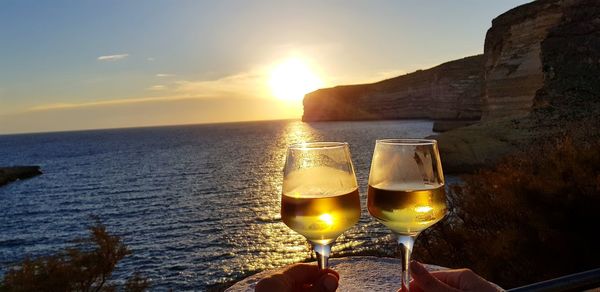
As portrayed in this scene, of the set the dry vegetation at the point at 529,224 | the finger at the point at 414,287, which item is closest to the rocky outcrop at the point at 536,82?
the dry vegetation at the point at 529,224

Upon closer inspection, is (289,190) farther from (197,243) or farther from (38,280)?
(197,243)

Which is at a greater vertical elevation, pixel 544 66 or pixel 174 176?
pixel 544 66

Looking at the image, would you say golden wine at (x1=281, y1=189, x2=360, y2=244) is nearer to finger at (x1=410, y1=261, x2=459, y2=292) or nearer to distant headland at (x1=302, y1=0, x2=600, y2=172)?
finger at (x1=410, y1=261, x2=459, y2=292)

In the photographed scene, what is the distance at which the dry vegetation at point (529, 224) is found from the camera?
6.43 metres

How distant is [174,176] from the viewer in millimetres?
48812

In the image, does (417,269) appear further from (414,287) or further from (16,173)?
(16,173)

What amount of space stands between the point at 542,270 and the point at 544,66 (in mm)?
31189

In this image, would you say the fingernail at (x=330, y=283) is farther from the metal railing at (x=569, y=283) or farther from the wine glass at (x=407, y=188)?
the metal railing at (x=569, y=283)

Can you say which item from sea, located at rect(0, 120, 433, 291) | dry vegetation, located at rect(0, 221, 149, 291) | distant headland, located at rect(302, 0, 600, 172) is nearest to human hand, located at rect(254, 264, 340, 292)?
dry vegetation, located at rect(0, 221, 149, 291)

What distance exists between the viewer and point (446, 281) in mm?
1372

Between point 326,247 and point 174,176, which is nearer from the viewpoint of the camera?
point 326,247

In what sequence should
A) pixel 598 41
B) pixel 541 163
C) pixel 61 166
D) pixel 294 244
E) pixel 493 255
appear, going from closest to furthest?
pixel 493 255 → pixel 541 163 → pixel 294 244 → pixel 598 41 → pixel 61 166

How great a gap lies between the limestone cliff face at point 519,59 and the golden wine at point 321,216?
35836mm

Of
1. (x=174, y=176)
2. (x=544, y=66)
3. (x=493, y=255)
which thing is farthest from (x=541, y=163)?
(x=174, y=176)
